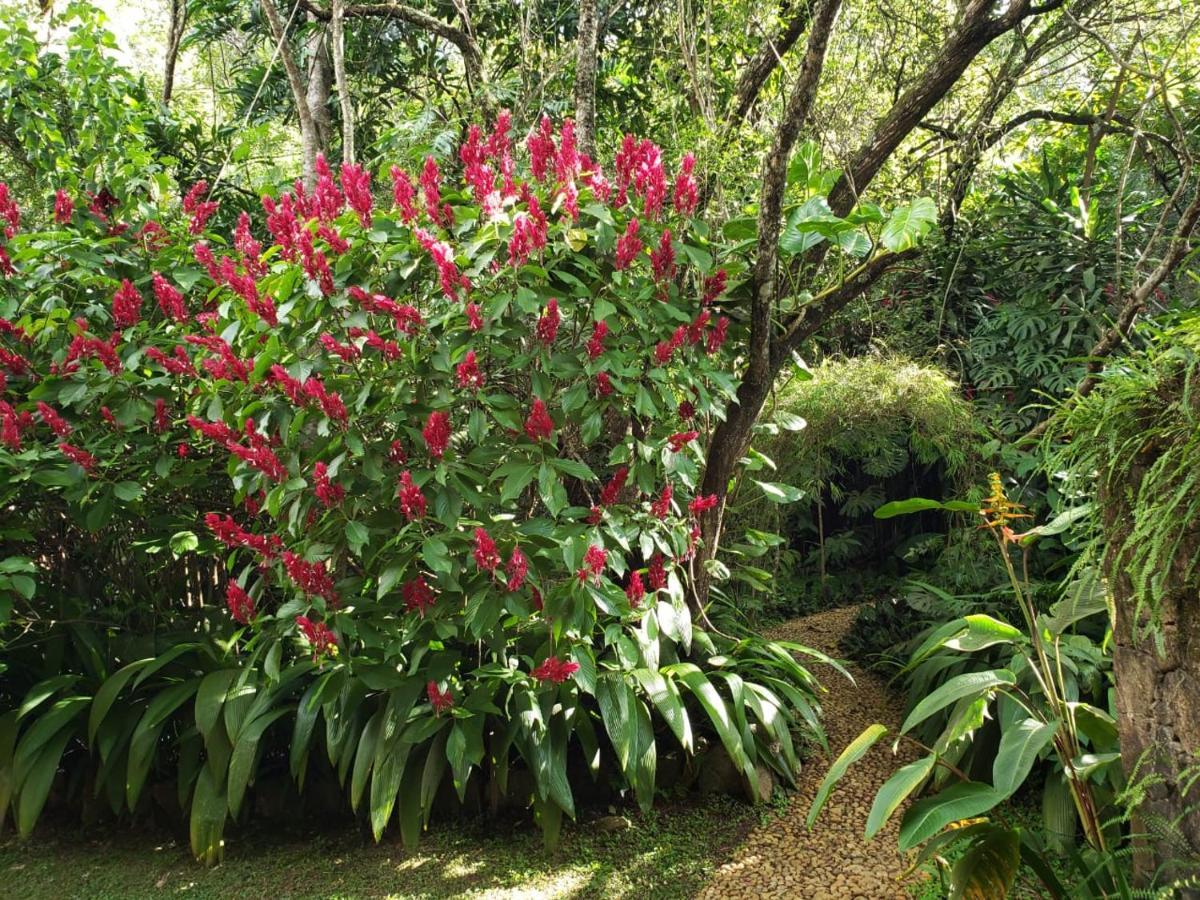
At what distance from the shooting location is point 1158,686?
1.57 metres

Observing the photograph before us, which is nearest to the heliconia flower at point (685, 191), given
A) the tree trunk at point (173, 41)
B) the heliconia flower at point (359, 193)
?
the heliconia flower at point (359, 193)

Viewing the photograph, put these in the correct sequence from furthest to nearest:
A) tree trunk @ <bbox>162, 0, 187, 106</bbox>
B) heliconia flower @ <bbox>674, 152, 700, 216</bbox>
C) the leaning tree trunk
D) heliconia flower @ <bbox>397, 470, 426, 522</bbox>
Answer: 1. tree trunk @ <bbox>162, 0, 187, 106</bbox>
2. heliconia flower @ <bbox>674, 152, 700, 216</bbox>
3. heliconia flower @ <bbox>397, 470, 426, 522</bbox>
4. the leaning tree trunk

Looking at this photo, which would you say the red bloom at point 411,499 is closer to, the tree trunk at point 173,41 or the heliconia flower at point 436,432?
the heliconia flower at point 436,432

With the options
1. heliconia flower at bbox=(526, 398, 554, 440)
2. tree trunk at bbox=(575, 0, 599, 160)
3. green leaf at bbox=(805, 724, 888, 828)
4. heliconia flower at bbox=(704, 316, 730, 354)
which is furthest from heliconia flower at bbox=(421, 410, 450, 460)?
tree trunk at bbox=(575, 0, 599, 160)

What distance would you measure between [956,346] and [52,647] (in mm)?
4426

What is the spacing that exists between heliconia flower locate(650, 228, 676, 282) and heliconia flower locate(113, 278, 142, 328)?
1610 millimetres

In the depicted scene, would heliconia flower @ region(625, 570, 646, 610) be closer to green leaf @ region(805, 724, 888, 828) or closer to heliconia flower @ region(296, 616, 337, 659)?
green leaf @ region(805, 724, 888, 828)

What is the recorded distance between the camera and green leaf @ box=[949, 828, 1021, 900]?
63.9 inches

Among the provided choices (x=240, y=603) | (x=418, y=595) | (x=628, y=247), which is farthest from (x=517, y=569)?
(x=628, y=247)

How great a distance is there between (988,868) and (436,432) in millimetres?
1529

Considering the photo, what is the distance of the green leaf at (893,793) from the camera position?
162 cm

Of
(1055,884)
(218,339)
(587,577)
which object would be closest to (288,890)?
(587,577)

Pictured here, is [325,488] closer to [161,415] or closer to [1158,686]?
[161,415]

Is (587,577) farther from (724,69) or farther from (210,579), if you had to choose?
(724,69)
